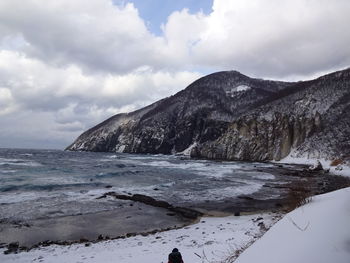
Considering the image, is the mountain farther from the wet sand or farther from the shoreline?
the wet sand

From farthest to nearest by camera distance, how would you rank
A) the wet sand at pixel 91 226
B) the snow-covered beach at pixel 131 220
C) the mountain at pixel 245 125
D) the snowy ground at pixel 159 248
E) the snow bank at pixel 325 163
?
the mountain at pixel 245 125 → the snow bank at pixel 325 163 → the wet sand at pixel 91 226 → the snow-covered beach at pixel 131 220 → the snowy ground at pixel 159 248

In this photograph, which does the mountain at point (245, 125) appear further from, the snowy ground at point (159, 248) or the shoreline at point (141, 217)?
the snowy ground at point (159, 248)

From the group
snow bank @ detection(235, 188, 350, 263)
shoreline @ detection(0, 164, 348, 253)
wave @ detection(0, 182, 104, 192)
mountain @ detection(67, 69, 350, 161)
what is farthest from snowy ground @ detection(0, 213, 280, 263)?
mountain @ detection(67, 69, 350, 161)

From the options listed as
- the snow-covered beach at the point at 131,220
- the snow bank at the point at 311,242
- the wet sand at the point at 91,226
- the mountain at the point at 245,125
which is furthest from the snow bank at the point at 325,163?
the snow bank at the point at 311,242

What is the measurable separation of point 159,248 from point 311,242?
8141 millimetres

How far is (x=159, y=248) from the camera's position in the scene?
1307 centimetres

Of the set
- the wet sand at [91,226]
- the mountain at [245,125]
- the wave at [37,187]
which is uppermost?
the mountain at [245,125]

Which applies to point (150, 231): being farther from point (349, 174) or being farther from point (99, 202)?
point (349, 174)

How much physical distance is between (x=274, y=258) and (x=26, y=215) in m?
19.0

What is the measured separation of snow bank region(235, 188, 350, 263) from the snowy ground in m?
3.32

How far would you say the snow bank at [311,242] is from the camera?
559cm

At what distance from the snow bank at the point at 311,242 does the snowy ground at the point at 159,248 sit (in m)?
3.32

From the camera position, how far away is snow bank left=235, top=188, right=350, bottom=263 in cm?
559

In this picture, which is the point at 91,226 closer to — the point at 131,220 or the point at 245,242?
the point at 131,220
